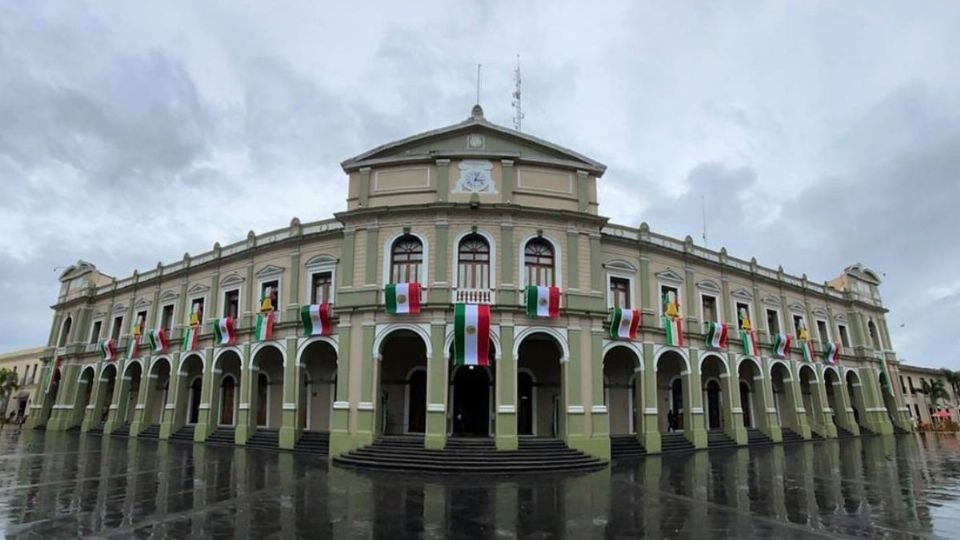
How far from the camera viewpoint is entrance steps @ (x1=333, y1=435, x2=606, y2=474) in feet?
59.2

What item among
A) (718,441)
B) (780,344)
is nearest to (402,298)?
(718,441)

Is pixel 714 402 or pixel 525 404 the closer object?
pixel 525 404

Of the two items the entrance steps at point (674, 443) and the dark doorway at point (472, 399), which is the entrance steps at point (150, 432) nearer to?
the dark doorway at point (472, 399)

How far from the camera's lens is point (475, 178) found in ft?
70.9

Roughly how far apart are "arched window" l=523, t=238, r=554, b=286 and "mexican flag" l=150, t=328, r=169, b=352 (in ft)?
67.8

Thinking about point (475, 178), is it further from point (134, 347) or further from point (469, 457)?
point (134, 347)

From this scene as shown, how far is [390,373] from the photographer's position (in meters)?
23.8

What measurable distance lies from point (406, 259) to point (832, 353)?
87.3 feet

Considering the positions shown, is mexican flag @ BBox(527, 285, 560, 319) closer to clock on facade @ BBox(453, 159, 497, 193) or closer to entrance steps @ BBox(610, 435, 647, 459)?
clock on facade @ BBox(453, 159, 497, 193)

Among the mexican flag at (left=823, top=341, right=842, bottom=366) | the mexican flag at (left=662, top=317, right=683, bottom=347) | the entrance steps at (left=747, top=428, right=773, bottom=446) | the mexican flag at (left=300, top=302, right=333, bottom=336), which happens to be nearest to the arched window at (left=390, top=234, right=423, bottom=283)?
the mexican flag at (left=300, top=302, right=333, bottom=336)

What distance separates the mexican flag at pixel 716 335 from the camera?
26.6 m

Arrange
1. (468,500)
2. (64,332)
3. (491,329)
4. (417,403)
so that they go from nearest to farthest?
(468,500)
(491,329)
(417,403)
(64,332)

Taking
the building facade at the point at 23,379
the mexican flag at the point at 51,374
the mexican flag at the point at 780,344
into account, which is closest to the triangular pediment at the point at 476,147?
the mexican flag at the point at 780,344

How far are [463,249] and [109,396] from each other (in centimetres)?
2933
